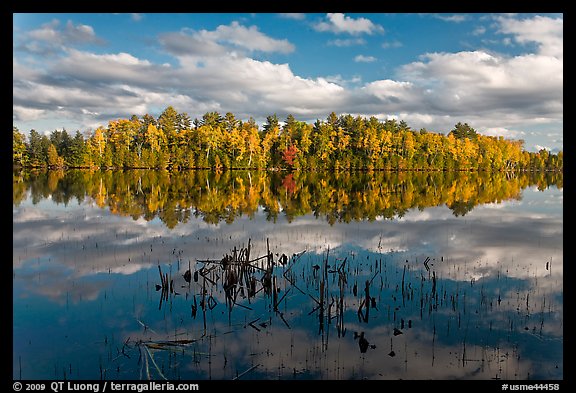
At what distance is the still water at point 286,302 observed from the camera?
25.3 ft

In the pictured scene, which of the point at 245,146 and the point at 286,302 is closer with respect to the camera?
the point at 286,302

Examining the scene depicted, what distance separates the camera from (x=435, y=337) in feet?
28.7

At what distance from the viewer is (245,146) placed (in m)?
99.6

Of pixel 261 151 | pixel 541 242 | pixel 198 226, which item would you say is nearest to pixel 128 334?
pixel 198 226

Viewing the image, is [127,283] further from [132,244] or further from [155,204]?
[155,204]

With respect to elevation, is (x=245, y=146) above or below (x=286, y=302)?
above

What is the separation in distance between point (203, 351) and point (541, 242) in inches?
691

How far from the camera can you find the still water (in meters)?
7.71

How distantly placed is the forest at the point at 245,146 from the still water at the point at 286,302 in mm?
77845

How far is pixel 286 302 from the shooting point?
1077cm

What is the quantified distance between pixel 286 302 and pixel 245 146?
9072cm

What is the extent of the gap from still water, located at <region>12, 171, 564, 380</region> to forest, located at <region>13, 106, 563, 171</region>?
77.8m
